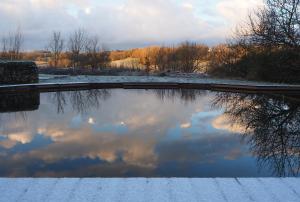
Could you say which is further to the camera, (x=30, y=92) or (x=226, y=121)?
(x=30, y=92)

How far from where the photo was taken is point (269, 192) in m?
2.29

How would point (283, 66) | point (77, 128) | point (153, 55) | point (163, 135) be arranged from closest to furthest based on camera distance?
point (163, 135) < point (77, 128) < point (283, 66) < point (153, 55)

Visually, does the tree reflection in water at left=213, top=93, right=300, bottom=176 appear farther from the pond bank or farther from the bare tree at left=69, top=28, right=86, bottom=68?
the bare tree at left=69, top=28, right=86, bottom=68

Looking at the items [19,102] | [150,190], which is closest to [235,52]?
[19,102]

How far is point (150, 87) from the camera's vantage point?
34.5ft

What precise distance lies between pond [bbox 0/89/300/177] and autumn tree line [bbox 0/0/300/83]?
3785 millimetres

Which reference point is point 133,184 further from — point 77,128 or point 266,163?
point 77,128

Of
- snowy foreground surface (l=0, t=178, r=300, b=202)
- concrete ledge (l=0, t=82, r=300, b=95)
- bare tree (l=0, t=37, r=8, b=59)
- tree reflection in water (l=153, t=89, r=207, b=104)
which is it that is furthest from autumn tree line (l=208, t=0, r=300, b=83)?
snowy foreground surface (l=0, t=178, r=300, b=202)

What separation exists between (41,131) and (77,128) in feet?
1.55

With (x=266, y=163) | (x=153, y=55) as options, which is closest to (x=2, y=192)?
(x=266, y=163)

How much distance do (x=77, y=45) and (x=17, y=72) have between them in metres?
7.15

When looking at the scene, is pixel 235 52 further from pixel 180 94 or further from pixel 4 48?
pixel 4 48

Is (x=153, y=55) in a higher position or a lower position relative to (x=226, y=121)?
higher

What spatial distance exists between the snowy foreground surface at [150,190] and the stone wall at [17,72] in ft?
25.4
